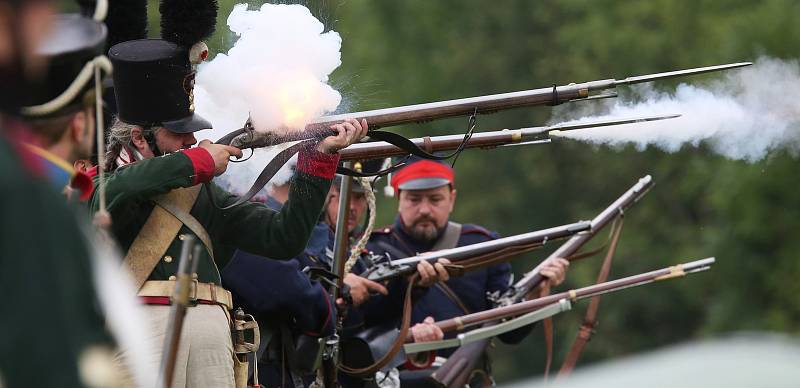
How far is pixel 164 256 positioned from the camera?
16.5ft

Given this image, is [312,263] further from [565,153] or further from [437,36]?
[437,36]

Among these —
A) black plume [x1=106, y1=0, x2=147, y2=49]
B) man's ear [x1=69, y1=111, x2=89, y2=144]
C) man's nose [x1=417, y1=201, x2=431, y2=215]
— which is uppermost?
man's nose [x1=417, y1=201, x2=431, y2=215]

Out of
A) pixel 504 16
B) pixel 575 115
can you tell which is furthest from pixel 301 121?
pixel 504 16

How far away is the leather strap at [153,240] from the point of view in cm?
499

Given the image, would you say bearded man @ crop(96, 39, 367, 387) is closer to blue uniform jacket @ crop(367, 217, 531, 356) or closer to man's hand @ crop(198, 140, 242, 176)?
man's hand @ crop(198, 140, 242, 176)

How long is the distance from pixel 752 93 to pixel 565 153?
65.6 ft

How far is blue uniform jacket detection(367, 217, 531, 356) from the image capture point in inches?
333

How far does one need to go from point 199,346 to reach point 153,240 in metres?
0.38

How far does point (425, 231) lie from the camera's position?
8641 millimetres

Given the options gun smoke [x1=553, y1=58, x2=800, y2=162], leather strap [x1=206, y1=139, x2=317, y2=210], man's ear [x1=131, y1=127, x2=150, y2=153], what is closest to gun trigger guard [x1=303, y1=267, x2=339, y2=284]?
gun smoke [x1=553, y1=58, x2=800, y2=162]

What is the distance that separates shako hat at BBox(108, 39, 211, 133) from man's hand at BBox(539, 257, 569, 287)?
12.5ft

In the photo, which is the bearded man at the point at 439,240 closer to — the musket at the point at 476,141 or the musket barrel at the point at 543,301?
the musket barrel at the point at 543,301

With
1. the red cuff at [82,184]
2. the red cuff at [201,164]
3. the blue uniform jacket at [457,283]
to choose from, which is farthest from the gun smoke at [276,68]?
the blue uniform jacket at [457,283]

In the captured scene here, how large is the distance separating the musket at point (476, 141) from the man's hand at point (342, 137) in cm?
56
